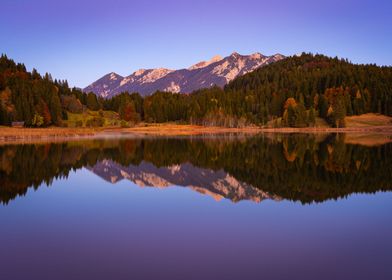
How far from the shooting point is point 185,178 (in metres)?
37.4

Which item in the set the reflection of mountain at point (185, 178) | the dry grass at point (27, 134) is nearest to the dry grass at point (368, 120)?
the dry grass at point (27, 134)

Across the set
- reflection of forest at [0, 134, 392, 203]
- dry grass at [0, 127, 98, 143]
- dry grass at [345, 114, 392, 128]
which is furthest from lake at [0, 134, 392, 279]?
dry grass at [345, 114, 392, 128]

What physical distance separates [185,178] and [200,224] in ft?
57.3

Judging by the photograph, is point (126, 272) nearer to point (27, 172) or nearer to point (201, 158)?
point (27, 172)

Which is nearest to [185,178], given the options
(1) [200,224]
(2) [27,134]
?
(1) [200,224]

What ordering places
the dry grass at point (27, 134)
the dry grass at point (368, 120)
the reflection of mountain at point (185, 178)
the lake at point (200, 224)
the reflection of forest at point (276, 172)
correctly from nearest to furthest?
the lake at point (200, 224), the reflection of mountain at point (185, 178), the reflection of forest at point (276, 172), the dry grass at point (27, 134), the dry grass at point (368, 120)

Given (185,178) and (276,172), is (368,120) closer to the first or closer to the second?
(276,172)

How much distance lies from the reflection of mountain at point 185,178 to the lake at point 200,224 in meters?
0.15

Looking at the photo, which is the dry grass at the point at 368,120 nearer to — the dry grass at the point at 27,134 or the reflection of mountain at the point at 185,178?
the dry grass at the point at 27,134

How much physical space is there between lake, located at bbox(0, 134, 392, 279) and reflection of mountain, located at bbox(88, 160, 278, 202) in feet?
0.49

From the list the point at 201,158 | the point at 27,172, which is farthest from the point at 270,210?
the point at 201,158

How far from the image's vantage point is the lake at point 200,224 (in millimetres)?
13922

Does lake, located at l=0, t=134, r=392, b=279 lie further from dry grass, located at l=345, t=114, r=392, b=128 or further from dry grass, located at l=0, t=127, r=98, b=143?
dry grass, located at l=345, t=114, r=392, b=128

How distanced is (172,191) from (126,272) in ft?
57.5
